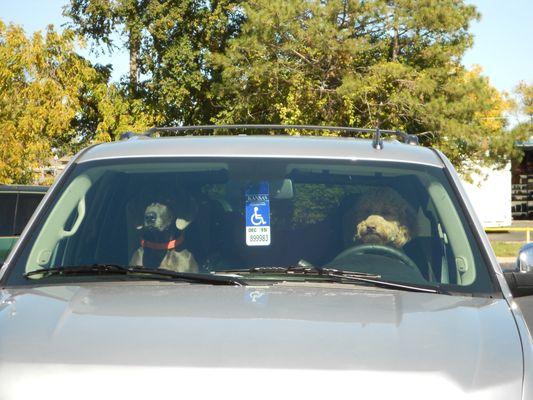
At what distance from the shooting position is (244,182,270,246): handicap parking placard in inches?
158

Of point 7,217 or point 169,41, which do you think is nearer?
point 7,217

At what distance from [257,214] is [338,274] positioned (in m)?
0.56

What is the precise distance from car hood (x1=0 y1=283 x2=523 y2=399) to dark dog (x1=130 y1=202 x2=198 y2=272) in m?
0.66

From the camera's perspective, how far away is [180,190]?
4.34m

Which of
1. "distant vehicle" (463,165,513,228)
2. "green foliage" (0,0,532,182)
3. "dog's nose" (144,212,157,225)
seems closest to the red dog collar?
"dog's nose" (144,212,157,225)

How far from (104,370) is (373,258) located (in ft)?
4.99

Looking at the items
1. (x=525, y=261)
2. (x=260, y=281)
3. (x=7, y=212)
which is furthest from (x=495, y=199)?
(x=260, y=281)

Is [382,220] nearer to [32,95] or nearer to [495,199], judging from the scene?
[32,95]

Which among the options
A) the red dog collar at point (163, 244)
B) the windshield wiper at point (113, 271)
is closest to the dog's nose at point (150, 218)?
the red dog collar at point (163, 244)

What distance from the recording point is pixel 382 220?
4.19 meters

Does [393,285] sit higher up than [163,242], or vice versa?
[163,242]

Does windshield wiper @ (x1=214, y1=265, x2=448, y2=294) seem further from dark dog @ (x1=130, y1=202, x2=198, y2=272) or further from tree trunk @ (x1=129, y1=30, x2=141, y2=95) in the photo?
tree trunk @ (x1=129, y1=30, x2=141, y2=95)

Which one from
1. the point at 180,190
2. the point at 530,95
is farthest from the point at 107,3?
the point at 530,95

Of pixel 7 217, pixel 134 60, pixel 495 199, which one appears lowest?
pixel 7 217
